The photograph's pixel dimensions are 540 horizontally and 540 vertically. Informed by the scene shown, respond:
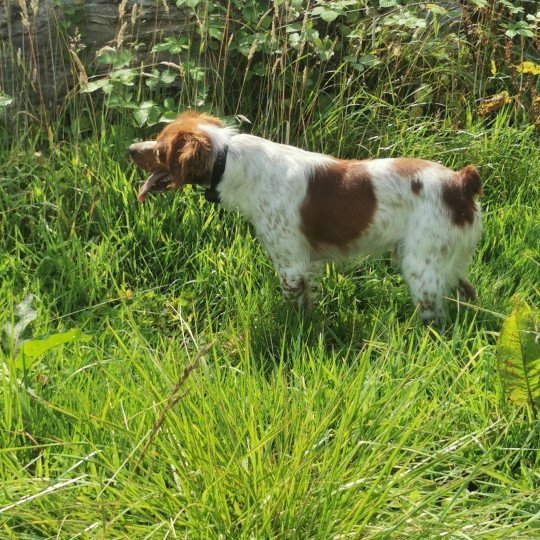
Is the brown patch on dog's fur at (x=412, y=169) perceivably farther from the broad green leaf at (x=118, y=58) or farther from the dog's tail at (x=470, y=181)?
the broad green leaf at (x=118, y=58)

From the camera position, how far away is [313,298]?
15.1 feet

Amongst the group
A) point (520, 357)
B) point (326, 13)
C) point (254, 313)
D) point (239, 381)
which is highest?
point (326, 13)

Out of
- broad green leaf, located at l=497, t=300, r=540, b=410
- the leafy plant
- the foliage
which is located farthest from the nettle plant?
broad green leaf, located at l=497, t=300, r=540, b=410

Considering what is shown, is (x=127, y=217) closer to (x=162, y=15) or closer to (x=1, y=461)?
(x=162, y=15)

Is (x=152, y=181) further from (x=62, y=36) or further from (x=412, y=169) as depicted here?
(x=62, y=36)

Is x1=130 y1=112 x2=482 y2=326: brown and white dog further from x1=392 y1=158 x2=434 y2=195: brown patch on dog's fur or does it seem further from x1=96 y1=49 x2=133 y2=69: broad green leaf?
x1=96 y1=49 x2=133 y2=69: broad green leaf

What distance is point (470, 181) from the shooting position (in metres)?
4.27

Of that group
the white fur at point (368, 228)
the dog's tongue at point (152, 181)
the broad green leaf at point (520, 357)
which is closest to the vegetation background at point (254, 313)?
the broad green leaf at point (520, 357)

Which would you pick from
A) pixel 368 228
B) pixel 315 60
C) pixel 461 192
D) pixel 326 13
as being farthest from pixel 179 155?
pixel 315 60

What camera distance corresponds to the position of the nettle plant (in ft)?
17.2

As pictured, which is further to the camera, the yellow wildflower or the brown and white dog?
the yellow wildflower

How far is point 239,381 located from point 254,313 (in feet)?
3.11

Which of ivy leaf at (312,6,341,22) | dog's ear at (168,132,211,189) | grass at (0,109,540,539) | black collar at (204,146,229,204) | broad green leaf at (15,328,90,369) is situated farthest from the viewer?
ivy leaf at (312,6,341,22)

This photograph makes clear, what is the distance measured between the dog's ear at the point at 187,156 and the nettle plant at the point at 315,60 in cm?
94
